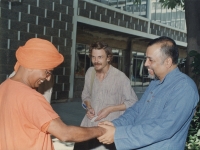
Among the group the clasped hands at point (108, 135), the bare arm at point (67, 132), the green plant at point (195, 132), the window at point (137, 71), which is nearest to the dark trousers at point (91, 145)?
the clasped hands at point (108, 135)

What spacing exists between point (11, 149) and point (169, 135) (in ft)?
3.39

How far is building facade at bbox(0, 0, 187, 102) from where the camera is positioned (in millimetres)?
9250

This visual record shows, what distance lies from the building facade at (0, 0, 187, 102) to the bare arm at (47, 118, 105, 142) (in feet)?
25.0

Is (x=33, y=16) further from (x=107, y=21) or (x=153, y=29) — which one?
(x=153, y=29)

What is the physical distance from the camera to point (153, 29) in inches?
658

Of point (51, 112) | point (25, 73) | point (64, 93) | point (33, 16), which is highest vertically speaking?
point (33, 16)

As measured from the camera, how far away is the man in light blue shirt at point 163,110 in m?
1.83

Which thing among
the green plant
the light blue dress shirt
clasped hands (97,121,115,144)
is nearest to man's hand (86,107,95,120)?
clasped hands (97,121,115,144)

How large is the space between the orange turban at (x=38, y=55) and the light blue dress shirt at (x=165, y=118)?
2.40 feet

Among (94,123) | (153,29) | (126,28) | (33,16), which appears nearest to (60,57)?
(94,123)

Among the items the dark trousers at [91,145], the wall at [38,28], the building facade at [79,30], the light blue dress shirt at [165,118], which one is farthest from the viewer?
the building facade at [79,30]

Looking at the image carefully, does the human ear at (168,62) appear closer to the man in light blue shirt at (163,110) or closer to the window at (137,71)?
the man in light blue shirt at (163,110)

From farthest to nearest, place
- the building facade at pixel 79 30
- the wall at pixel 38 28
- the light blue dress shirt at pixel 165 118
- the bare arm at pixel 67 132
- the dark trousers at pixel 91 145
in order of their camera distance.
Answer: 1. the building facade at pixel 79 30
2. the wall at pixel 38 28
3. the dark trousers at pixel 91 145
4. the light blue dress shirt at pixel 165 118
5. the bare arm at pixel 67 132

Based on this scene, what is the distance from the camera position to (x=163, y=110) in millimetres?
1898
